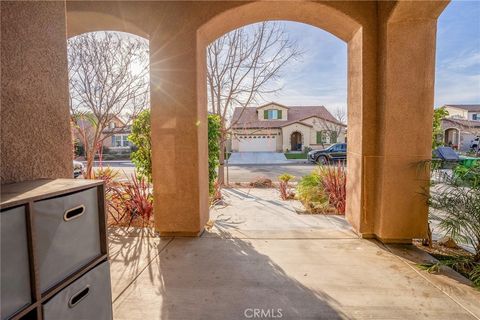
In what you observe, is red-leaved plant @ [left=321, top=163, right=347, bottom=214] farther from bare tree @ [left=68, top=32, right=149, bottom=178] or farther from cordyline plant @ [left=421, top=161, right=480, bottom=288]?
bare tree @ [left=68, top=32, right=149, bottom=178]

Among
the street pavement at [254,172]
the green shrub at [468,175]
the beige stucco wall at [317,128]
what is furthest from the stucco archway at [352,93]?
the beige stucco wall at [317,128]

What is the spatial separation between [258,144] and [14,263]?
81.8 feet

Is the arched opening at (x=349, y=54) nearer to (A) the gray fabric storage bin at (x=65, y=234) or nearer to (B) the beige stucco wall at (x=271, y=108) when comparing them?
(A) the gray fabric storage bin at (x=65, y=234)

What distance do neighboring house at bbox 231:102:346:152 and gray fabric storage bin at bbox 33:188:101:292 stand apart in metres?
23.5

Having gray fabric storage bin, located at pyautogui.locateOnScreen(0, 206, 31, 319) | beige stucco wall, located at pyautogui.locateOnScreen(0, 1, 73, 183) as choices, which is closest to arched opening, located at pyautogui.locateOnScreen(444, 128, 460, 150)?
beige stucco wall, located at pyautogui.locateOnScreen(0, 1, 73, 183)

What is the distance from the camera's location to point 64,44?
1.85m

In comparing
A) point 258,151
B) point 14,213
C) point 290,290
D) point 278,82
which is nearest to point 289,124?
point 258,151

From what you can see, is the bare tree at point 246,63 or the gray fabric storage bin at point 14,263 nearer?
the gray fabric storage bin at point 14,263

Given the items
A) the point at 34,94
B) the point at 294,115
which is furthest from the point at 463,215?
the point at 294,115

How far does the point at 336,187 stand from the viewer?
18.8ft

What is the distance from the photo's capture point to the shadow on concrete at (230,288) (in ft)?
7.49

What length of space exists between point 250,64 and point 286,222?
20.7 feet

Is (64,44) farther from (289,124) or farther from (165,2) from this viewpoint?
(289,124)

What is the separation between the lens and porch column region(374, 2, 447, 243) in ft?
11.4
